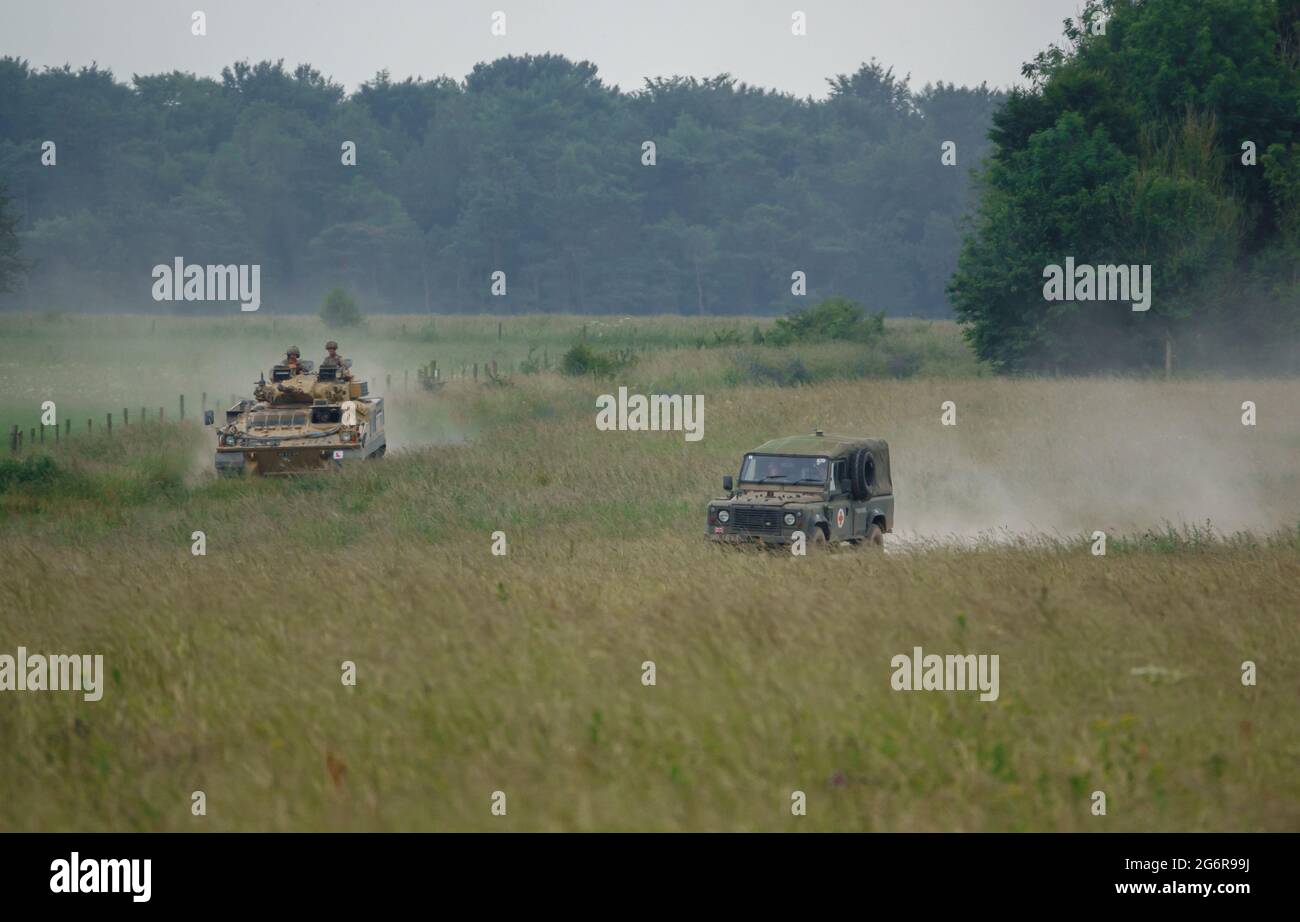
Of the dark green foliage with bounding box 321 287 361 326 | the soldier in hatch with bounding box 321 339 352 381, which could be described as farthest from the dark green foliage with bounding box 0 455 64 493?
the dark green foliage with bounding box 321 287 361 326

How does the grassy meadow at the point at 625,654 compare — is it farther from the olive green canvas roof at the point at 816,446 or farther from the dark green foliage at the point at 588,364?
the dark green foliage at the point at 588,364

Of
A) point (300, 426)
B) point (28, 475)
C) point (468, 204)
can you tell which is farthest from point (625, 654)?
point (468, 204)

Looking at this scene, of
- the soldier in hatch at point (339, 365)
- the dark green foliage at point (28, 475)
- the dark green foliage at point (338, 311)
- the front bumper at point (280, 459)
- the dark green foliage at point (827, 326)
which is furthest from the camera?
the dark green foliage at point (338, 311)

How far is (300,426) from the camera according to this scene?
26891mm

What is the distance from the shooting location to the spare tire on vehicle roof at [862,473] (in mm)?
18562

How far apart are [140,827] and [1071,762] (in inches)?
205

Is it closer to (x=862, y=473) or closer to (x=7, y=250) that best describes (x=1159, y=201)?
(x=862, y=473)

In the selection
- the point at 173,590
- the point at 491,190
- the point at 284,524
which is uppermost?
the point at 491,190

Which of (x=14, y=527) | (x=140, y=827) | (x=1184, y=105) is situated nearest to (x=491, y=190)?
(x=1184, y=105)

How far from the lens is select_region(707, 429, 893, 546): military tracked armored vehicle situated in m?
17.3

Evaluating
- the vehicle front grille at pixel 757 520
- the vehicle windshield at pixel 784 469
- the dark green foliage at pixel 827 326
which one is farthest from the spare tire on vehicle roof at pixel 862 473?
the dark green foliage at pixel 827 326

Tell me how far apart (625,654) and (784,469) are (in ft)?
26.5
